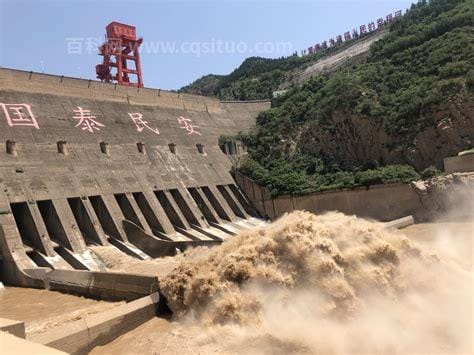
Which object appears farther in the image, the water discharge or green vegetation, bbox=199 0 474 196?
→ green vegetation, bbox=199 0 474 196

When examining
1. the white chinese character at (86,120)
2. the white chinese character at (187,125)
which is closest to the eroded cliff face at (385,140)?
the white chinese character at (187,125)

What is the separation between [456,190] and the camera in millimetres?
17578

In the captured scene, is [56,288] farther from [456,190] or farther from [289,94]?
[289,94]

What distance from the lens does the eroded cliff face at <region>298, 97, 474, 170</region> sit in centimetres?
2031

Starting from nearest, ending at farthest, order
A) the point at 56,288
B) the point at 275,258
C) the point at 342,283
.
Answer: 1. the point at 342,283
2. the point at 275,258
3. the point at 56,288

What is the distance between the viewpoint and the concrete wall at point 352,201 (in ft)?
63.1

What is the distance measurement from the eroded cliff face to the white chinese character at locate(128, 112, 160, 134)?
855 cm

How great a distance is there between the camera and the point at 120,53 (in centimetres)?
3628

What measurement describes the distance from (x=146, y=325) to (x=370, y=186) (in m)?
14.4

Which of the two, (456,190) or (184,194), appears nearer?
(456,190)

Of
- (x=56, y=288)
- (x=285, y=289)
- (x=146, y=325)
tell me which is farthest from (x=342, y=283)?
(x=56, y=288)

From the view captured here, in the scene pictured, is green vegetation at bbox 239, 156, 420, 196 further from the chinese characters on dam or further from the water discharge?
the water discharge

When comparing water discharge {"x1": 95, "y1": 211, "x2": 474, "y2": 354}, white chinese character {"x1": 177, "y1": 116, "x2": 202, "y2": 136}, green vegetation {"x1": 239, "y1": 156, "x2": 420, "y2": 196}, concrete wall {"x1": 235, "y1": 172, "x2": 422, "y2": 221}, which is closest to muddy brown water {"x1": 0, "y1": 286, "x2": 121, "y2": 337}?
water discharge {"x1": 95, "y1": 211, "x2": 474, "y2": 354}

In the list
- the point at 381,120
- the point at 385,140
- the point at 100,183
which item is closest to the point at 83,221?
the point at 100,183
